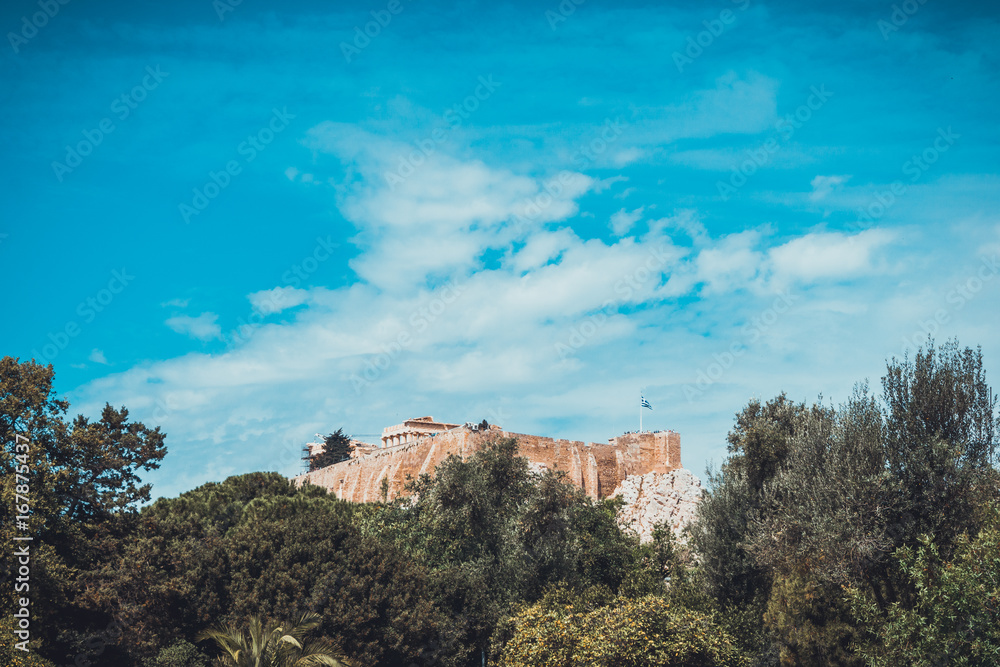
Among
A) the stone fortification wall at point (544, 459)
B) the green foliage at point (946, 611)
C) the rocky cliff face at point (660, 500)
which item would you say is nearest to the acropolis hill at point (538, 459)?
the stone fortification wall at point (544, 459)

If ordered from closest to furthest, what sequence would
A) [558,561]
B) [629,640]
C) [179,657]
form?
[629,640] < [179,657] < [558,561]

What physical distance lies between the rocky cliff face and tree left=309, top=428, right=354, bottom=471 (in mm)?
28094

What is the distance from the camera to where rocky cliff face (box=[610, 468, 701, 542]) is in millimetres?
41656

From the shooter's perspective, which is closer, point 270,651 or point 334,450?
point 270,651

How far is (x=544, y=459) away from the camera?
46.3 m

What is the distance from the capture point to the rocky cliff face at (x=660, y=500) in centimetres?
4166

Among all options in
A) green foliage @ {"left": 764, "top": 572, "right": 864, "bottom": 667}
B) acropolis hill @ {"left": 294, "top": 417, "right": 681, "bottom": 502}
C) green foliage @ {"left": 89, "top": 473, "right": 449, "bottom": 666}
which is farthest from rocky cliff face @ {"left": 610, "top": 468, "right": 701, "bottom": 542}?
green foliage @ {"left": 764, "top": 572, "right": 864, "bottom": 667}

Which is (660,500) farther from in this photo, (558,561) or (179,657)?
(179,657)

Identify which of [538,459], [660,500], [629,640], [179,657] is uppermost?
[538,459]

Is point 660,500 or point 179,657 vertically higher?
point 660,500

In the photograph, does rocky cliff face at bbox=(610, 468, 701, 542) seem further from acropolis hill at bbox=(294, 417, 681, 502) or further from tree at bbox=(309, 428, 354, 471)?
tree at bbox=(309, 428, 354, 471)

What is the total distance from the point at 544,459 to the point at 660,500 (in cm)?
674

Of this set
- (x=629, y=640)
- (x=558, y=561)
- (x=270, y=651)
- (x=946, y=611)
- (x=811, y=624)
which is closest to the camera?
(x=946, y=611)

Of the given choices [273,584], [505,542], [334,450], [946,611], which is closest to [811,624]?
[946,611]
